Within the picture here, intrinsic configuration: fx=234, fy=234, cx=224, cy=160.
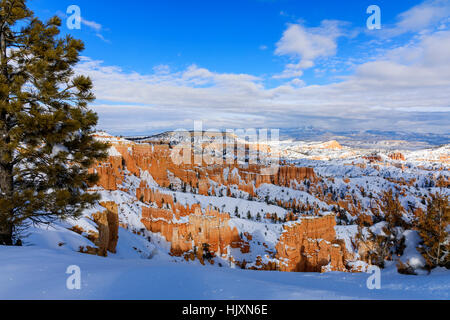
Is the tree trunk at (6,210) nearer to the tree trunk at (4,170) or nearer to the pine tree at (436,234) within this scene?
the tree trunk at (4,170)

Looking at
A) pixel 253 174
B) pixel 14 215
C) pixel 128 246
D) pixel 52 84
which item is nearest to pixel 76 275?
pixel 14 215

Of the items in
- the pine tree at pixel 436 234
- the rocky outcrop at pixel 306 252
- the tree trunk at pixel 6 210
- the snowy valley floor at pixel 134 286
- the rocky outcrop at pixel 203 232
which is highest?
the tree trunk at pixel 6 210

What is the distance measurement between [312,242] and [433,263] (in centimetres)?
1697

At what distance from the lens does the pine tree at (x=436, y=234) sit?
9.28 m

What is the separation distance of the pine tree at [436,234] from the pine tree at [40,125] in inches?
528

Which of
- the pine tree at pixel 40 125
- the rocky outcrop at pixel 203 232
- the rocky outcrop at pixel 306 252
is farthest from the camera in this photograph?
the rocky outcrop at pixel 203 232

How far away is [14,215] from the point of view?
6848 mm

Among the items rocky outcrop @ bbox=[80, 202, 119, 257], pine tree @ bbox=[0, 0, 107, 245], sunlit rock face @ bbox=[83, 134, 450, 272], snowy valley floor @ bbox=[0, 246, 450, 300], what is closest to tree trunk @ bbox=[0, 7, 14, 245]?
pine tree @ bbox=[0, 0, 107, 245]

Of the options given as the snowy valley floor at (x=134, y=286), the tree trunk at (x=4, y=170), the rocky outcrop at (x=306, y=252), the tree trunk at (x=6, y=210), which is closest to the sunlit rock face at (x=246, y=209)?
the rocky outcrop at (x=306, y=252)

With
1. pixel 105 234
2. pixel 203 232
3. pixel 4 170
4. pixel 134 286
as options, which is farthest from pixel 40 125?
pixel 203 232

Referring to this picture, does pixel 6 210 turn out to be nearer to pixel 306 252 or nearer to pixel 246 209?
pixel 306 252

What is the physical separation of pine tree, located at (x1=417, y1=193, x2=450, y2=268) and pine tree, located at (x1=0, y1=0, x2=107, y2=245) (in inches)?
528

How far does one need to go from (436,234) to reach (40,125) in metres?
15.1
